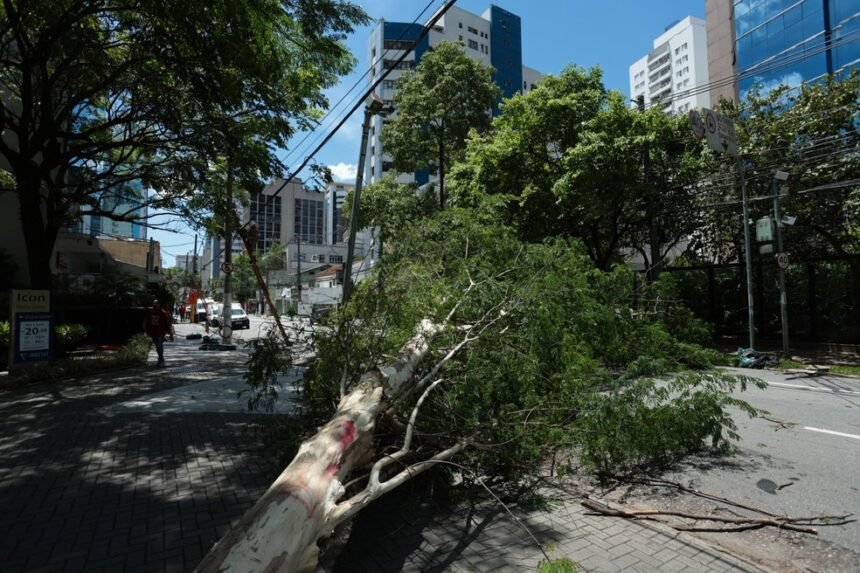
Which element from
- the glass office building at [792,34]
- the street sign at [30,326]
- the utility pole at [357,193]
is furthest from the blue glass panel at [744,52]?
the street sign at [30,326]

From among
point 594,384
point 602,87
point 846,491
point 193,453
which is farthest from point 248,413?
point 602,87

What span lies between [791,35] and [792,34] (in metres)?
0.08

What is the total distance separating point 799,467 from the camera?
4863 mm

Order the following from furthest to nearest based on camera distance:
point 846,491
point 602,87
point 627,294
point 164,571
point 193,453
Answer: point 602,87 → point 627,294 → point 193,453 → point 846,491 → point 164,571

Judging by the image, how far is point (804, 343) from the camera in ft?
52.3

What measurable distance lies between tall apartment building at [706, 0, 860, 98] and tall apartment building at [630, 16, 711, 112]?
5537 cm

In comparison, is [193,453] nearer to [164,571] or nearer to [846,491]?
[164,571]

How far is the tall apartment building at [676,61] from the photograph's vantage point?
98562 mm

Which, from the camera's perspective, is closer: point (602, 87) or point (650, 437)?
point (650, 437)

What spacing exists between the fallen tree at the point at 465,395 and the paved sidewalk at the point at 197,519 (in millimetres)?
429

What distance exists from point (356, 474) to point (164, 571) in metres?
1.38

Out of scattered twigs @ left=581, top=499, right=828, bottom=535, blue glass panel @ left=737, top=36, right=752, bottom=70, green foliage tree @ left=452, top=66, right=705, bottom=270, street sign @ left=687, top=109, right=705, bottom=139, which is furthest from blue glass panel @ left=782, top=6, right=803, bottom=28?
scattered twigs @ left=581, top=499, right=828, bottom=535

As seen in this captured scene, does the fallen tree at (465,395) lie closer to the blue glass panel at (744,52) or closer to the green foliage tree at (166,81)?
the green foliage tree at (166,81)

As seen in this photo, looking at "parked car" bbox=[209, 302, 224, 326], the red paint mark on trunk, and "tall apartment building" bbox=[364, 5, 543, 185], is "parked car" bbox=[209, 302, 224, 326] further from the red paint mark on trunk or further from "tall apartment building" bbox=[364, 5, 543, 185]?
the red paint mark on trunk
